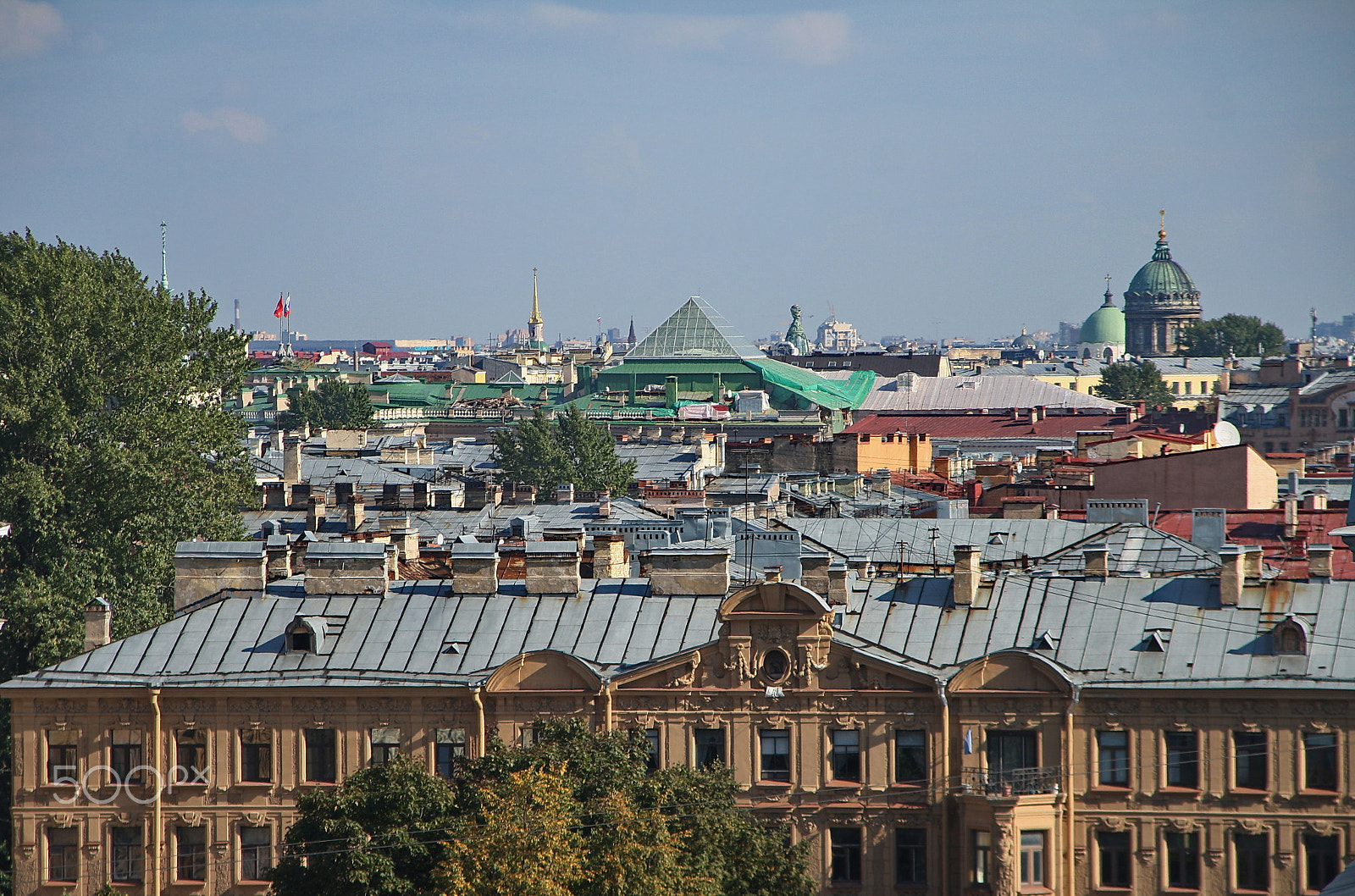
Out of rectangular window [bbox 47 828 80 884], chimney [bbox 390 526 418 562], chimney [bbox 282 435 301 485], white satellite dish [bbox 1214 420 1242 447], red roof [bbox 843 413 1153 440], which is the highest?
red roof [bbox 843 413 1153 440]

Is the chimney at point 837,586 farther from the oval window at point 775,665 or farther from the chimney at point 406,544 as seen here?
the chimney at point 406,544

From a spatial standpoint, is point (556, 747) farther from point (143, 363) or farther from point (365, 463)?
point (365, 463)

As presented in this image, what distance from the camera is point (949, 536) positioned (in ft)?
152

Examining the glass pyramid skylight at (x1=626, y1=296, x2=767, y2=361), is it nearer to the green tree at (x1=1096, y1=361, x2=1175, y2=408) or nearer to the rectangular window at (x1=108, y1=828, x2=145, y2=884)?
the green tree at (x1=1096, y1=361, x2=1175, y2=408)

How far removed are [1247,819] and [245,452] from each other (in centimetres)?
3285

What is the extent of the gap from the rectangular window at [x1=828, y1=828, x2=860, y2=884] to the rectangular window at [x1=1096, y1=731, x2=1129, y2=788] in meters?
3.59

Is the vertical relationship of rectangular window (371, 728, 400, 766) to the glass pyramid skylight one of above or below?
below

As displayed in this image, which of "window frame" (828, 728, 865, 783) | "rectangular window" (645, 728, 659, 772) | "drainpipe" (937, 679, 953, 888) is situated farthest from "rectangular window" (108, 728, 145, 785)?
"drainpipe" (937, 679, 953, 888)

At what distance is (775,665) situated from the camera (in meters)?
31.8

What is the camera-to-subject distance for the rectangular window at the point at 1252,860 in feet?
99.6

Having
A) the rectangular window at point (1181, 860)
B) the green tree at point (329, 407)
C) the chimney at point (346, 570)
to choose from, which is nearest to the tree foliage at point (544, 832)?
the rectangular window at point (1181, 860)

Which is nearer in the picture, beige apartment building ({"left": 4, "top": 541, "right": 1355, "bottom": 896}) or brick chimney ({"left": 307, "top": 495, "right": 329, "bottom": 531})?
beige apartment building ({"left": 4, "top": 541, "right": 1355, "bottom": 896})

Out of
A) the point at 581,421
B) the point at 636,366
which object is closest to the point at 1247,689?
the point at 581,421

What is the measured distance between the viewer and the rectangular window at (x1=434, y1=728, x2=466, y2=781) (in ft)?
106
